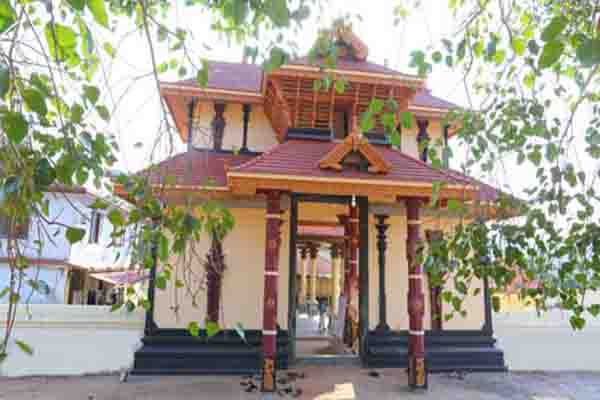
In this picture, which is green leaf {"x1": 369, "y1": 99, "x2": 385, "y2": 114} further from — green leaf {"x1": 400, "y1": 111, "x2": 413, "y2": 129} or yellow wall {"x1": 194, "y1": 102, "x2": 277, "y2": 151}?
yellow wall {"x1": 194, "y1": 102, "x2": 277, "y2": 151}

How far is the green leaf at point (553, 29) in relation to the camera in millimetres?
1155

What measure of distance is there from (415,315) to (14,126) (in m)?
4.89

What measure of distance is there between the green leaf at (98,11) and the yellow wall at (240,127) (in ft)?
19.4

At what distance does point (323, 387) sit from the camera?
5117 mm

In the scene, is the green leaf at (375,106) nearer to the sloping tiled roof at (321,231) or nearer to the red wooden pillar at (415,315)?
the red wooden pillar at (415,315)

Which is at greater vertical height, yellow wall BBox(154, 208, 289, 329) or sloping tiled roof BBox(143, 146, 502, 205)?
sloping tiled roof BBox(143, 146, 502, 205)

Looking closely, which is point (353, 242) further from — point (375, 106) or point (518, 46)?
point (375, 106)

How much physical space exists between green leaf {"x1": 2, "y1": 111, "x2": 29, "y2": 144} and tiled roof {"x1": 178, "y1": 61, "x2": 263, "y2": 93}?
5.63m

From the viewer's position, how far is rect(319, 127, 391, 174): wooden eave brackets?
5.35 m

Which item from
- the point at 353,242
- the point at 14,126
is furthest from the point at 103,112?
the point at 353,242

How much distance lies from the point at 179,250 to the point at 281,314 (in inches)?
185

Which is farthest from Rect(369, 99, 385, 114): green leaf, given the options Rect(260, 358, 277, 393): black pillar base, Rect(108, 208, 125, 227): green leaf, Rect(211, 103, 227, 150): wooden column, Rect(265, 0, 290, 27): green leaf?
Rect(211, 103, 227, 150): wooden column

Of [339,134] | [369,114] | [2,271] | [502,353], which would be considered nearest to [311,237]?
[339,134]

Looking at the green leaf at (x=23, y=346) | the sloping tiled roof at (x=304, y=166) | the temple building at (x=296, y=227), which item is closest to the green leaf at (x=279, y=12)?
the green leaf at (x=23, y=346)
